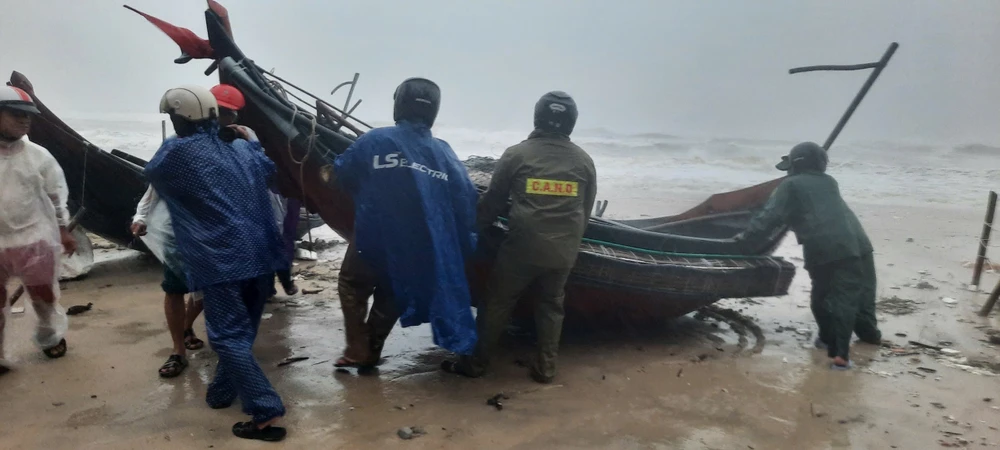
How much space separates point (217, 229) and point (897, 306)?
16.8 ft

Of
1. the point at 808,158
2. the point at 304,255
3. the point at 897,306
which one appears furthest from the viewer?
the point at 304,255

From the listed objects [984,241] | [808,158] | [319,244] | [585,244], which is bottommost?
[319,244]

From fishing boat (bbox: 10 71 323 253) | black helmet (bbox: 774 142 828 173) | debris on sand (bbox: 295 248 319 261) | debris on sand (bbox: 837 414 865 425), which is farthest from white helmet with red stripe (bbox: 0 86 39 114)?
black helmet (bbox: 774 142 828 173)

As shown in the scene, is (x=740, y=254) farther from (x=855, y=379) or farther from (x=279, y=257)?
(x=279, y=257)

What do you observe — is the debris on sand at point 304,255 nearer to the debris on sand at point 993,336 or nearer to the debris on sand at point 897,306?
the debris on sand at point 897,306

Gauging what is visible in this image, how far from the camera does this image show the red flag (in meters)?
3.65

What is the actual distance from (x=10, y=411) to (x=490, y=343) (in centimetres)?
225

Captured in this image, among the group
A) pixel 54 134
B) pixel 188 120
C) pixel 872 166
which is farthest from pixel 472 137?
pixel 188 120

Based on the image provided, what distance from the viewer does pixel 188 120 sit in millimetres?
2654

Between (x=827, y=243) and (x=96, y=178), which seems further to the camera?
(x=96, y=178)

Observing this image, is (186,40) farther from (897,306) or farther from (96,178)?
(897,306)

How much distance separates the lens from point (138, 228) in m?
3.07

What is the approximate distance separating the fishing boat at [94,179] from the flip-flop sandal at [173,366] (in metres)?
2.41

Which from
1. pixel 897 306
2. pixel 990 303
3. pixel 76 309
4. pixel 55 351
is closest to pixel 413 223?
pixel 55 351
